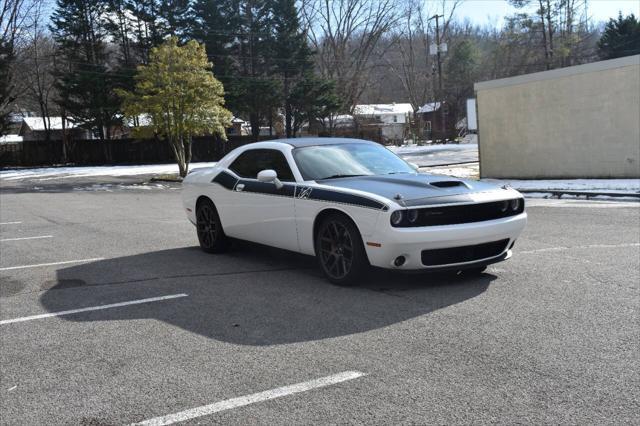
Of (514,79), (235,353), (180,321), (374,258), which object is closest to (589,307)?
(374,258)

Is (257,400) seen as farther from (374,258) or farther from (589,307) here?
(589,307)

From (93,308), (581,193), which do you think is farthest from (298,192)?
(581,193)

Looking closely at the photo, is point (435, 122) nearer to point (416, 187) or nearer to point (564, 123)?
point (564, 123)

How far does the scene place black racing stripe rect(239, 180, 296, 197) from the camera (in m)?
6.91

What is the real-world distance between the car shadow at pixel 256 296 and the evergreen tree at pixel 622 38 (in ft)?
172

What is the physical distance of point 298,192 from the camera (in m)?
6.75

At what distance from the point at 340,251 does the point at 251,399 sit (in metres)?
2.77

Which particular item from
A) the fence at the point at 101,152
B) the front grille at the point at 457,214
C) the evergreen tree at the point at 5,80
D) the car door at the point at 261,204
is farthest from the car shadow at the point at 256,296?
the evergreen tree at the point at 5,80

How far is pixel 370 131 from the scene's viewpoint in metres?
59.7

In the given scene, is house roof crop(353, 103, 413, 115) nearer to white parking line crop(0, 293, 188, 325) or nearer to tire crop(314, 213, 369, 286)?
tire crop(314, 213, 369, 286)

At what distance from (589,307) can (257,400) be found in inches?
123

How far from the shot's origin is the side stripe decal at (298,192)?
19.6ft

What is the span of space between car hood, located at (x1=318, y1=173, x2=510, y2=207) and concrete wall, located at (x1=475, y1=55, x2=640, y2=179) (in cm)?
1488

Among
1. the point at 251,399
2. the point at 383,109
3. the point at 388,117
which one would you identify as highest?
the point at 383,109
